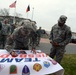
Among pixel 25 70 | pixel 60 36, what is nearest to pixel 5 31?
pixel 60 36

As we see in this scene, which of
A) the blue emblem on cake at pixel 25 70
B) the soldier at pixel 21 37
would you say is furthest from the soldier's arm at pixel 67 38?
the blue emblem on cake at pixel 25 70

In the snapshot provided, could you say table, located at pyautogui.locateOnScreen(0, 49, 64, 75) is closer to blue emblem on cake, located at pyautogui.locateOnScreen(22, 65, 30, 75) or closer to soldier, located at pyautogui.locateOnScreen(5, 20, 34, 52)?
blue emblem on cake, located at pyautogui.locateOnScreen(22, 65, 30, 75)

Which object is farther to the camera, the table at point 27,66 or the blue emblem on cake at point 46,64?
the blue emblem on cake at point 46,64

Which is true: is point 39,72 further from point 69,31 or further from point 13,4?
point 13,4

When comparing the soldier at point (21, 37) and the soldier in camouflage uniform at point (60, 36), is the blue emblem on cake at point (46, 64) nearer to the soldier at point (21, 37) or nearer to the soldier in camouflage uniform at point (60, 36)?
the soldier at point (21, 37)

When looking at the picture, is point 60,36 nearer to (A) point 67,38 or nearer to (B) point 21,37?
(A) point 67,38

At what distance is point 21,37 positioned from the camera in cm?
682

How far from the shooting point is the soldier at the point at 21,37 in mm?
6434

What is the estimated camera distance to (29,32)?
6.52 m

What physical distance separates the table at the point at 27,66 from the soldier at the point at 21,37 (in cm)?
34

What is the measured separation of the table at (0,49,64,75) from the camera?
6.12 m

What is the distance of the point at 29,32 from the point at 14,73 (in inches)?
37.8

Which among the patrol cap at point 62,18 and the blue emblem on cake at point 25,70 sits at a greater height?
the patrol cap at point 62,18

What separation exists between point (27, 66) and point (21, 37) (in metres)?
0.84
